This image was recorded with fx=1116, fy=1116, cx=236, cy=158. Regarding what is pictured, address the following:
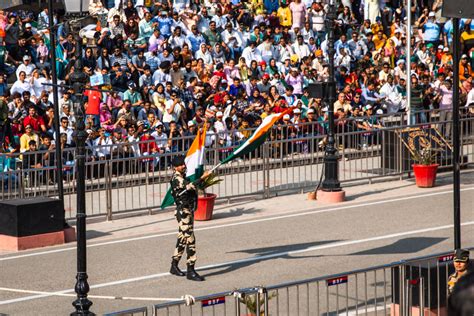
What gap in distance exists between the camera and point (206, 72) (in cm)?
2894

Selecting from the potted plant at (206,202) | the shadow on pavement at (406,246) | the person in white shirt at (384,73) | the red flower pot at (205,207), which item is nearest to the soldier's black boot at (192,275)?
the shadow on pavement at (406,246)

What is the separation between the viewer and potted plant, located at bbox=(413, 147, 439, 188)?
78.2 ft

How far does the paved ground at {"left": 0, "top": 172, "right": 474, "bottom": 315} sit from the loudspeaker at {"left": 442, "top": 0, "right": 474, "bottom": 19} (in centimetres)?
623

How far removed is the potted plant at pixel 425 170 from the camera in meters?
23.8

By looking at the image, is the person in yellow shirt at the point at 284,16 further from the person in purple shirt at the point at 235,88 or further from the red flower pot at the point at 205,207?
the red flower pot at the point at 205,207

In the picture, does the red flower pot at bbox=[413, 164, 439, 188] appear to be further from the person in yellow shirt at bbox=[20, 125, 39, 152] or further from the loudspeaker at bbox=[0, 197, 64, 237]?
the loudspeaker at bbox=[0, 197, 64, 237]

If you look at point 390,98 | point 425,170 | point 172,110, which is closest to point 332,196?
point 425,170

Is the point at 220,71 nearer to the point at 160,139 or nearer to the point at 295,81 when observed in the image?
the point at 295,81

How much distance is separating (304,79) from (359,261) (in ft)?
44.3

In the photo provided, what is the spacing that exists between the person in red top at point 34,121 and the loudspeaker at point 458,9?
14.7m

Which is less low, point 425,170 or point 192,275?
point 425,170

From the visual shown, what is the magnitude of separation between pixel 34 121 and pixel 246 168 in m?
4.76

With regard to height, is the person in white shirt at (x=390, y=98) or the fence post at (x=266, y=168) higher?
the person in white shirt at (x=390, y=98)

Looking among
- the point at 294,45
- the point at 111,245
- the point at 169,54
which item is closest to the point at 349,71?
the point at 294,45
